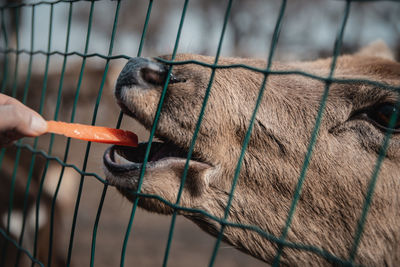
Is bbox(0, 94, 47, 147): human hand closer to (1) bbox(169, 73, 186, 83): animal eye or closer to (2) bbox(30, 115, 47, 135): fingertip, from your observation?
(2) bbox(30, 115, 47, 135): fingertip

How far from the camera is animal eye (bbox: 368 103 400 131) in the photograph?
186cm

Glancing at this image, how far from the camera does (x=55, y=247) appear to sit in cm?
516

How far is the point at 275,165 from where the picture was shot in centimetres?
182

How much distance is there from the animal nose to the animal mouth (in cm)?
32

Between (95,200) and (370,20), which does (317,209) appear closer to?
(95,200)

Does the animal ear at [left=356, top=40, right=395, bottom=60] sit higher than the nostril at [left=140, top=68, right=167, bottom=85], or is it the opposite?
the animal ear at [left=356, top=40, right=395, bottom=60]

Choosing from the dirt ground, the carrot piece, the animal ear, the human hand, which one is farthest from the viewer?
the dirt ground

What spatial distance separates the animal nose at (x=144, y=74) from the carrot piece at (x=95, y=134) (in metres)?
0.25

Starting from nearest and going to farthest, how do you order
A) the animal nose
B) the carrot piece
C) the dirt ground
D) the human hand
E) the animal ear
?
1. the human hand
2. the animal nose
3. the carrot piece
4. the animal ear
5. the dirt ground

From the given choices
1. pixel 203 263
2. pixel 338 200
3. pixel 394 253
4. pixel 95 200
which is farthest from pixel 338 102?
pixel 95 200

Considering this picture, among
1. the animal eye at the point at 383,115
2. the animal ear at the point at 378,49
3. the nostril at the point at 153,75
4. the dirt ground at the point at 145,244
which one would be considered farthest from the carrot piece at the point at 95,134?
the dirt ground at the point at 145,244

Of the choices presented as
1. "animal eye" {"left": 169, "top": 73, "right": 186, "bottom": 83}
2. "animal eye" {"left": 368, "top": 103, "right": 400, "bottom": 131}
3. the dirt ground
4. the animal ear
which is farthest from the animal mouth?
the dirt ground

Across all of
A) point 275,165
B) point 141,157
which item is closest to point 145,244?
point 141,157

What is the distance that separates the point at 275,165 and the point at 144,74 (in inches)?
32.6
